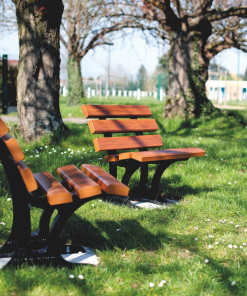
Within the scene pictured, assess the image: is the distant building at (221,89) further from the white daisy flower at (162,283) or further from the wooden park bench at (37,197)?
the white daisy flower at (162,283)

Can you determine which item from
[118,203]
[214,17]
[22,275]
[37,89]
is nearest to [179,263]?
[22,275]

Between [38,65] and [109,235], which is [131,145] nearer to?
[109,235]

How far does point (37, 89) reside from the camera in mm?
5824

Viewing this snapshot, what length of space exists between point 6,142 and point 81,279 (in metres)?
0.96

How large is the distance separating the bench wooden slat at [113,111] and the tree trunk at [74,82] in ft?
49.9

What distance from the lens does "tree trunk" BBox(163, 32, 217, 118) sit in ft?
34.2

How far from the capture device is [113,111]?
3.84m

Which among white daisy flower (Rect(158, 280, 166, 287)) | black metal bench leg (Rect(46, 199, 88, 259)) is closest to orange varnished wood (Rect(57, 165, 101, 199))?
black metal bench leg (Rect(46, 199, 88, 259))

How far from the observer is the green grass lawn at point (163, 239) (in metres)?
2.10

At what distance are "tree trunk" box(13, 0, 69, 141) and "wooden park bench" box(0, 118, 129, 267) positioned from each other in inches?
139

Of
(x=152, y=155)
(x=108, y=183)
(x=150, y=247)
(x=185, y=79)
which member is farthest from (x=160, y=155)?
(x=185, y=79)

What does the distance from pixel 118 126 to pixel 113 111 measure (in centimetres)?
19

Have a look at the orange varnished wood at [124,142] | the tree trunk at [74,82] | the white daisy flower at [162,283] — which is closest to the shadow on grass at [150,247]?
the white daisy flower at [162,283]

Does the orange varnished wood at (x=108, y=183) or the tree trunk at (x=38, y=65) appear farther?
the tree trunk at (x=38, y=65)
